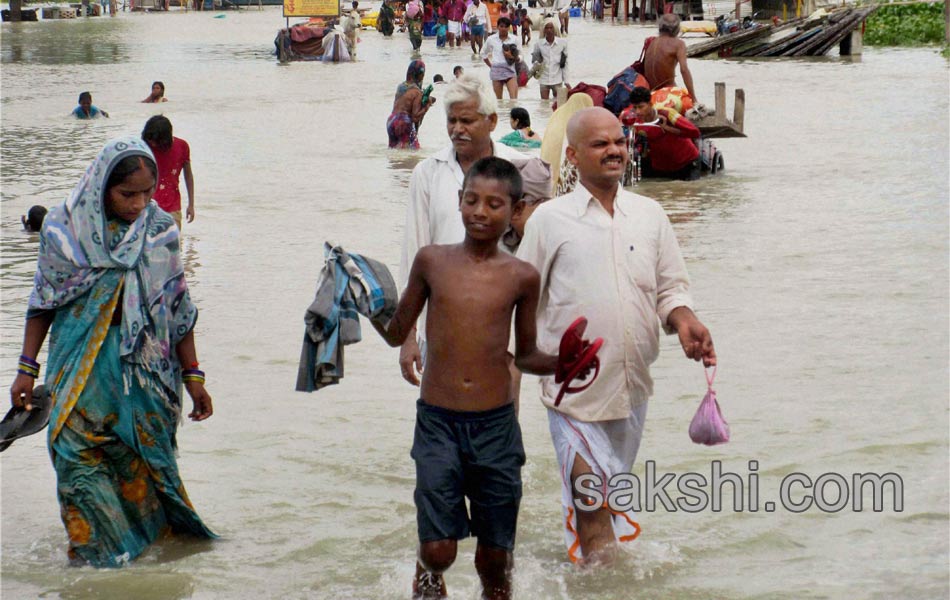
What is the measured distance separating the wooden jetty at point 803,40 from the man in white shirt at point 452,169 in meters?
27.4

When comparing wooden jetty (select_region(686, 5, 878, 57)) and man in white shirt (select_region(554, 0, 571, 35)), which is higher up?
man in white shirt (select_region(554, 0, 571, 35))

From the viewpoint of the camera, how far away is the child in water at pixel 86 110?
2055 centimetres

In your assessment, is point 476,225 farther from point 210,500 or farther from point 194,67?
point 194,67

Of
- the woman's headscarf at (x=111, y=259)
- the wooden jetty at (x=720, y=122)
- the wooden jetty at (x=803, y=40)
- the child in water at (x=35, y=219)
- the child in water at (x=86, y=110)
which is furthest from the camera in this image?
the wooden jetty at (x=803, y=40)

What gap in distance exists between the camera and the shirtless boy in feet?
12.9

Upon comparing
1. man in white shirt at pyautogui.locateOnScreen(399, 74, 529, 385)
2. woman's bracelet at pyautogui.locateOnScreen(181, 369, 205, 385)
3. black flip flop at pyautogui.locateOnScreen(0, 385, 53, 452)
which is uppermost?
man in white shirt at pyautogui.locateOnScreen(399, 74, 529, 385)

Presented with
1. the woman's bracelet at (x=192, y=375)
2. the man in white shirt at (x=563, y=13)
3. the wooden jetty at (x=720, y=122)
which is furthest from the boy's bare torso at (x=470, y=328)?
the man in white shirt at (x=563, y=13)

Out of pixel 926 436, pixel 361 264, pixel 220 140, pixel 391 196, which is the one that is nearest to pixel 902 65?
pixel 220 140

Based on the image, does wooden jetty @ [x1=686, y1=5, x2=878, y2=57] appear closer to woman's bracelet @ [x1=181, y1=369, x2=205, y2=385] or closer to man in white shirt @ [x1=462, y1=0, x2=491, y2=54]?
man in white shirt @ [x1=462, y1=0, x2=491, y2=54]

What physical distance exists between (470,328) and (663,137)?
10.2m

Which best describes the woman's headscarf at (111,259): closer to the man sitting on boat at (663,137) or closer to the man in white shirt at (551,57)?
the man sitting on boat at (663,137)

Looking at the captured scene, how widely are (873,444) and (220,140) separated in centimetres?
1407

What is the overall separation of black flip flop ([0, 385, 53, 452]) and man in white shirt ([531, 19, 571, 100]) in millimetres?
17654

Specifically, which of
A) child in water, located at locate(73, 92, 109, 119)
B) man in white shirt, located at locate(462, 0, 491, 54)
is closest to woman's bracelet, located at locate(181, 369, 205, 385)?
child in water, located at locate(73, 92, 109, 119)
